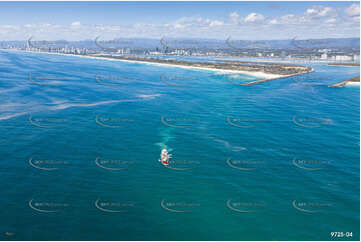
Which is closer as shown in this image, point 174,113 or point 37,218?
point 37,218

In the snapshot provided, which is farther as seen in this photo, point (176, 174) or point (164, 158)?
point (164, 158)

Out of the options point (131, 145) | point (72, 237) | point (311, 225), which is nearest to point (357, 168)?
point (311, 225)

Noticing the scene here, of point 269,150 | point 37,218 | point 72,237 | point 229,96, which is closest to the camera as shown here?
point 72,237

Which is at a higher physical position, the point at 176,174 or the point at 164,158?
the point at 164,158

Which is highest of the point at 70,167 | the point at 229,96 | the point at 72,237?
the point at 229,96

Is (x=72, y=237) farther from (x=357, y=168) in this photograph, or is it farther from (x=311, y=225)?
(x=357, y=168)

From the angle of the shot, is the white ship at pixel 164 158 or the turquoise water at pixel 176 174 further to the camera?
the white ship at pixel 164 158

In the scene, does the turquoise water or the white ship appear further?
the white ship

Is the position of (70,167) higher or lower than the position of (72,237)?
higher
